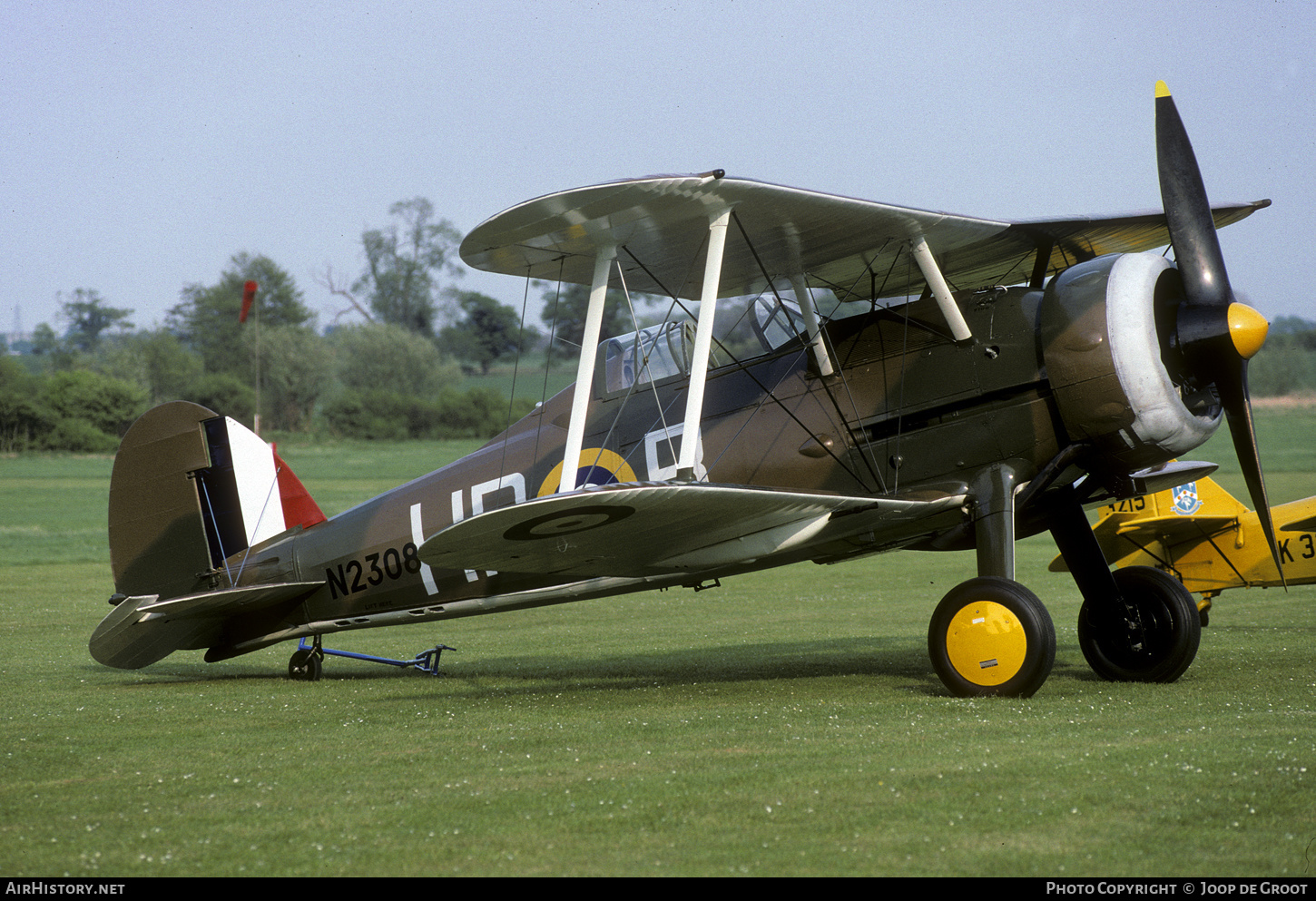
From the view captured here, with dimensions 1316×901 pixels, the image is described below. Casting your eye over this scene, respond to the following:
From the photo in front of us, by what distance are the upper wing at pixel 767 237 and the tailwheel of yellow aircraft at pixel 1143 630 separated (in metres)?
2.26

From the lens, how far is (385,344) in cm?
8450

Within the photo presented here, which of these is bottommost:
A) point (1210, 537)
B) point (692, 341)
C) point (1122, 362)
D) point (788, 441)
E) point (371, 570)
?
point (1210, 537)

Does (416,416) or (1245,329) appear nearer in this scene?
(1245,329)

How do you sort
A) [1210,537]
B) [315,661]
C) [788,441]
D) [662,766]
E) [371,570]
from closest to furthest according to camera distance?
[662,766] → [788,441] → [371,570] → [315,661] → [1210,537]

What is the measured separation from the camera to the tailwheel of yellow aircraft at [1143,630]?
23.5ft

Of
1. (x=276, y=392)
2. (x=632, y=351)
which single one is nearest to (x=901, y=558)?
(x=632, y=351)

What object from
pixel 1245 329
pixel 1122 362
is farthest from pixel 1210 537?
pixel 1122 362

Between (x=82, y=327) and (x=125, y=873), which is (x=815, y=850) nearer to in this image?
(x=125, y=873)

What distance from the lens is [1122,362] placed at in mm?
6273

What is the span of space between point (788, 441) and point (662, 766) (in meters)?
2.82

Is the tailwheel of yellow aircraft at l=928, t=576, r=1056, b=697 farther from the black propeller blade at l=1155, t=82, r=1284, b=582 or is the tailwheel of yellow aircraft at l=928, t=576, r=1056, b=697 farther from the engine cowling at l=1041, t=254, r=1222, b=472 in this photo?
the black propeller blade at l=1155, t=82, r=1284, b=582

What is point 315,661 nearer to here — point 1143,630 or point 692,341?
point 692,341
